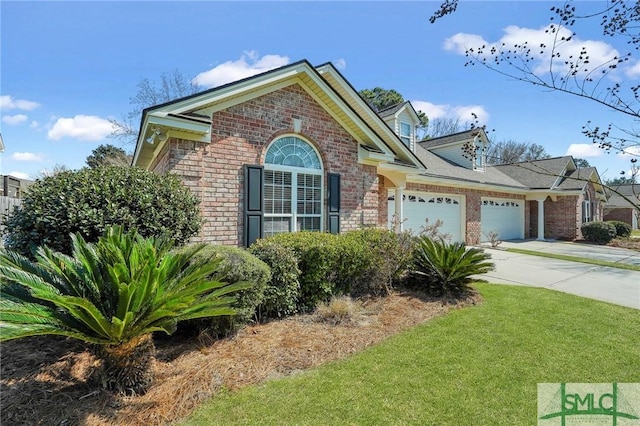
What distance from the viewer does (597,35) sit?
3.08 meters

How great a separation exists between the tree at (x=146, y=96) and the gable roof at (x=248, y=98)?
1969cm

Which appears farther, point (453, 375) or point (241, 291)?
point (241, 291)

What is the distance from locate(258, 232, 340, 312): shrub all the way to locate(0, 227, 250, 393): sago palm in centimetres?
249

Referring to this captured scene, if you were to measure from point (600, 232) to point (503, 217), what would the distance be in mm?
6446

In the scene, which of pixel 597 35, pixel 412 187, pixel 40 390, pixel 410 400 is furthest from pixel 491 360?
pixel 412 187

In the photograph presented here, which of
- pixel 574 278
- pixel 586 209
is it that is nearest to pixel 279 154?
pixel 574 278

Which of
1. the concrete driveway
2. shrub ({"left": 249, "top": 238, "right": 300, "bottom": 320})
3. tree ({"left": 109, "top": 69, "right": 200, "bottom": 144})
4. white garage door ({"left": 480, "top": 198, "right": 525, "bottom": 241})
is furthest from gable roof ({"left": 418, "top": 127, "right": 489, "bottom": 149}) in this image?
tree ({"left": 109, "top": 69, "right": 200, "bottom": 144})

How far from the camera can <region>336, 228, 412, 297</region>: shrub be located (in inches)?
257

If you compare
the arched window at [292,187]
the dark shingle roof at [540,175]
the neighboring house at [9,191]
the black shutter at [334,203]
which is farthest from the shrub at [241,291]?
the dark shingle roof at [540,175]

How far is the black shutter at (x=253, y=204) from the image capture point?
736cm

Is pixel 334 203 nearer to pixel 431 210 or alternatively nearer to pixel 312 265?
pixel 312 265

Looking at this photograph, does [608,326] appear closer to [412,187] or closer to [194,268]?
[194,268]

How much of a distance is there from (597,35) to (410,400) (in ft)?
13.8

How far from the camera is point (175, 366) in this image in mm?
3859
